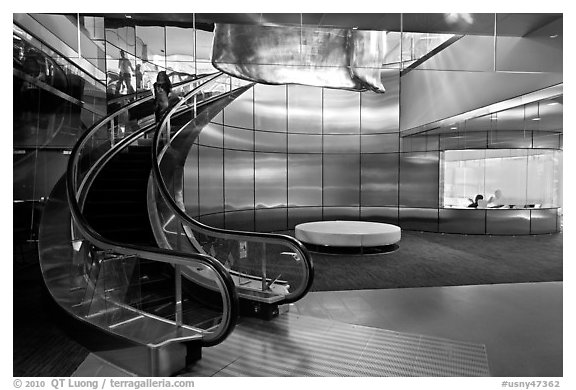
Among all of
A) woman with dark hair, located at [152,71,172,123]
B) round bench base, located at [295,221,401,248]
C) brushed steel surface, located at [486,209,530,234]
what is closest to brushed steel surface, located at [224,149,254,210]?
round bench base, located at [295,221,401,248]

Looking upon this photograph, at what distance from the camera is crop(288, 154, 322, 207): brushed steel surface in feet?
39.9

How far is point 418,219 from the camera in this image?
12.6m

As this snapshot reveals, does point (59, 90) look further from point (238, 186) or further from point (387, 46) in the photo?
point (387, 46)

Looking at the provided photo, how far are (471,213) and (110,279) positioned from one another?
408 inches

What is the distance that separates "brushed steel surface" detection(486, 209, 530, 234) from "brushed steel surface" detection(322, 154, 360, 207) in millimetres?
3687

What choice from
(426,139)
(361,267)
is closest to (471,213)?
(426,139)

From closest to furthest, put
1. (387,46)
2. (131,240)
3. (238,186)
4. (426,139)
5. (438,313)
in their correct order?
1. (438,313)
2. (131,240)
3. (387,46)
4. (238,186)
5. (426,139)

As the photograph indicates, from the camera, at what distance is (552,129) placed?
1184 centimetres

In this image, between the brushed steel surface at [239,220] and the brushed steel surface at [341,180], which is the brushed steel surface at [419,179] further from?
the brushed steel surface at [239,220]

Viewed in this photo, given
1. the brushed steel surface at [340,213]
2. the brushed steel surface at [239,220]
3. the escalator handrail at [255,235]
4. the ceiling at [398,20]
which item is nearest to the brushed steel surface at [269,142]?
the brushed steel surface at [239,220]

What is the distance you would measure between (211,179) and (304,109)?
437 cm

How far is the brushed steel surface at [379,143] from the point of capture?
12.8m

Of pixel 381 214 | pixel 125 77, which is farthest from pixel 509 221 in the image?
pixel 125 77

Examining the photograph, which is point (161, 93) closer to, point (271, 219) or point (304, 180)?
point (271, 219)
